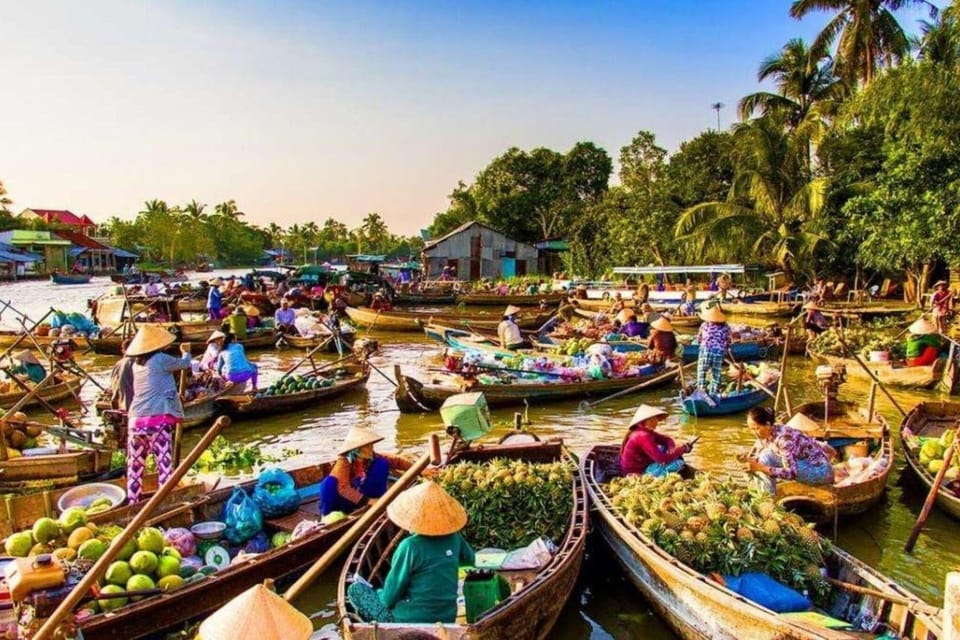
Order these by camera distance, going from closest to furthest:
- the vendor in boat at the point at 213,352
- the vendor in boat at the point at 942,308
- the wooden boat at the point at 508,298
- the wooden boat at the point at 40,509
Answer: the wooden boat at the point at 40,509 < the vendor in boat at the point at 213,352 < the vendor in boat at the point at 942,308 < the wooden boat at the point at 508,298

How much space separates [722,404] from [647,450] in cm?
584

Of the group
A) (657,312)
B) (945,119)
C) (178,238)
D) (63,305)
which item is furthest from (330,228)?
(945,119)

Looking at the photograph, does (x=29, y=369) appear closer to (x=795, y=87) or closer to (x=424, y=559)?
(x=424, y=559)

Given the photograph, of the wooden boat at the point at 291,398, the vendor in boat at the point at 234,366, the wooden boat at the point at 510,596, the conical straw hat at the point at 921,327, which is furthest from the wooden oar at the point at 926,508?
the vendor in boat at the point at 234,366

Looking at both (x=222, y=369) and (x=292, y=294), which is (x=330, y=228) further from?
(x=222, y=369)

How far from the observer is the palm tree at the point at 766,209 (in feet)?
87.4

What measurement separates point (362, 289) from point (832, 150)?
66.9ft

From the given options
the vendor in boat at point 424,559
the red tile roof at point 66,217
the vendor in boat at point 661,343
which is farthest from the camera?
the red tile roof at point 66,217

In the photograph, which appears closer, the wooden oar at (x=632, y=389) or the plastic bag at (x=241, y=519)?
the plastic bag at (x=241, y=519)

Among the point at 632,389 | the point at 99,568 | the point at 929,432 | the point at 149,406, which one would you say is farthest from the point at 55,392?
the point at 929,432

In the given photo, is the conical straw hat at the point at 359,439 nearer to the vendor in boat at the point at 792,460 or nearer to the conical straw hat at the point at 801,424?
the vendor in boat at the point at 792,460

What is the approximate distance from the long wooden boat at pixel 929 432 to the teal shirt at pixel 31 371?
504 inches

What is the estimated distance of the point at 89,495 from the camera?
665 cm

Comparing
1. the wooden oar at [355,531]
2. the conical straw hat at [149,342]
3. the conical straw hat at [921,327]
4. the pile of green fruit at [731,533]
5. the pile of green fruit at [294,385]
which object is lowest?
the pile of green fruit at [294,385]
